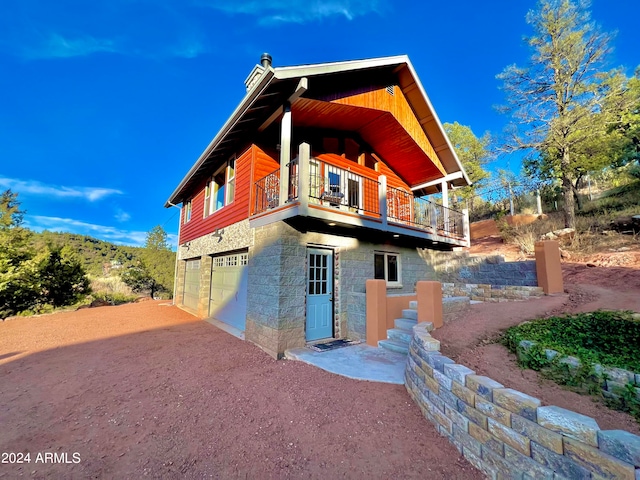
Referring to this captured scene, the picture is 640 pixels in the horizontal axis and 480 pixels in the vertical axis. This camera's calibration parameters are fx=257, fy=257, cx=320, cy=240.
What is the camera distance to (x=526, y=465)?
1.88 metres

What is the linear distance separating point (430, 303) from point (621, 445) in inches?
127

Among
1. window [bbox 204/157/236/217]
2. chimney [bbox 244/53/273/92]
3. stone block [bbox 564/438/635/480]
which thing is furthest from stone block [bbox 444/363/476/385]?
chimney [bbox 244/53/273/92]

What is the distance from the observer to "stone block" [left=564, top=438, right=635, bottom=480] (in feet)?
4.82

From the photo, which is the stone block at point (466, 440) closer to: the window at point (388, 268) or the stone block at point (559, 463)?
the stone block at point (559, 463)

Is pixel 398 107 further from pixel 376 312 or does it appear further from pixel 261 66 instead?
pixel 376 312

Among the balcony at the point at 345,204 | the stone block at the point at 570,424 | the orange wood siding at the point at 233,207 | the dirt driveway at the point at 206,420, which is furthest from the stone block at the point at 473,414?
the orange wood siding at the point at 233,207

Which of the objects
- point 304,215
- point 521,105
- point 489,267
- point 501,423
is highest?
point 521,105

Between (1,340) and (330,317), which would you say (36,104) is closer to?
(1,340)

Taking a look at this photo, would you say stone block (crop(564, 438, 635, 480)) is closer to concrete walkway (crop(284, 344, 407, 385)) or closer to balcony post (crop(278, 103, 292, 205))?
concrete walkway (crop(284, 344, 407, 385))

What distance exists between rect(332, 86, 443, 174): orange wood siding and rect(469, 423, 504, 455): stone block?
256 inches

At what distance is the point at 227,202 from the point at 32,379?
565cm

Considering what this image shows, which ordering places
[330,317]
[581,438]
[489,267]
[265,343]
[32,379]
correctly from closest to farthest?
[581,438] → [32,379] → [265,343] → [330,317] → [489,267]

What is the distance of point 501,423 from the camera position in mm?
2088

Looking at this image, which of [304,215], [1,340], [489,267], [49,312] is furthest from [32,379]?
[489,267]
